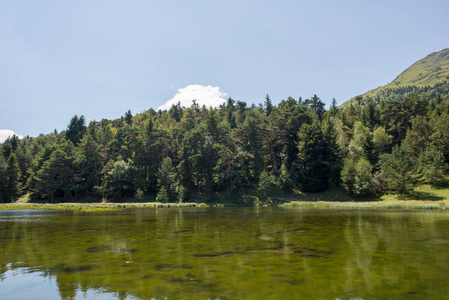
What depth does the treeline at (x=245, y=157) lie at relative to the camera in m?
64.0

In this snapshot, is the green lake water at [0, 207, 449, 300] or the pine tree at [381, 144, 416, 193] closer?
the green lake water at [0, 207, 449, 300]

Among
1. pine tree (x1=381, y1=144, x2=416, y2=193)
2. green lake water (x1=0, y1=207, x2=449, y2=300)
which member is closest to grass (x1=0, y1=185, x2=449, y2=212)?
pine tree (x1=381, y1=144, x2=416, y2=193)

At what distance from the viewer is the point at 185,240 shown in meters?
16.0

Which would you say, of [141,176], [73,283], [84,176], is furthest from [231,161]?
[73,283]

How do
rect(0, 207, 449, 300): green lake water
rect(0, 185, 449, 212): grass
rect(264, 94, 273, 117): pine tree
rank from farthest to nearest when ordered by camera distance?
1. rect(264, 94, 273, 117): pine tree
2. rect(0, 185, 449, 212): grass
3. rect(0, 207, 449, 300): green lake water

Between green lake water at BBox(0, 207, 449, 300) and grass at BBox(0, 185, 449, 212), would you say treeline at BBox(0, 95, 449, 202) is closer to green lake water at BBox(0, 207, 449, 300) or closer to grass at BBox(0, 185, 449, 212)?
grass at BBox(0, 185, 449, 212)

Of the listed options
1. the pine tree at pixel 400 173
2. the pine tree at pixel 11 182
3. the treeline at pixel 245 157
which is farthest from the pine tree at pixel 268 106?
the pine tree at pixel 11 182

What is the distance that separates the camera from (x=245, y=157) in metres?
72.9

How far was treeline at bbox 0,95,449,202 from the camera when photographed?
64.0 metres

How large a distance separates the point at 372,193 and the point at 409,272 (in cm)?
5725

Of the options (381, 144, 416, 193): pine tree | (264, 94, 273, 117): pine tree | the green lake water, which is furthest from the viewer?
(264, 94, 273, 117): pine tree

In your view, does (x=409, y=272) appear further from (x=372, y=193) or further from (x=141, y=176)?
(x=141, y=176)

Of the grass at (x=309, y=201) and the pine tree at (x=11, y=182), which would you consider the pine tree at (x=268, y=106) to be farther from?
the pine tree at (x=11, y=182)

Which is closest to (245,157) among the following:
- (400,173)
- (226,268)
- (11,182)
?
(400,173)
